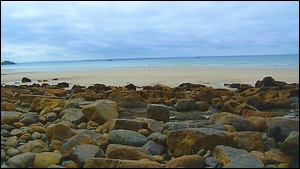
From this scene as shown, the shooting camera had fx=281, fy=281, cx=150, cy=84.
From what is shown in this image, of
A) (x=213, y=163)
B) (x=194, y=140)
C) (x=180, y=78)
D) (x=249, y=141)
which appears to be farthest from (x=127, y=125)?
(x=180, y=78)

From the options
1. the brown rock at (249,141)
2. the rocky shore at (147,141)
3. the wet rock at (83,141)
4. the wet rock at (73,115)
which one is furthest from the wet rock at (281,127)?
the wet rock at (73,115)

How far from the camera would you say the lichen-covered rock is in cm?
412

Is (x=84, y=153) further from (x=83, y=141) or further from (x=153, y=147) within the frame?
(x=153, y=147)

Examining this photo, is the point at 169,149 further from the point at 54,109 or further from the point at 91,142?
the point at 54,109

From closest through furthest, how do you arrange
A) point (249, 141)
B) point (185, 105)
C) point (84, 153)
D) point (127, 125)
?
point (84, 153) → point (249, 141) → point (127, 125) → point (185, 105)

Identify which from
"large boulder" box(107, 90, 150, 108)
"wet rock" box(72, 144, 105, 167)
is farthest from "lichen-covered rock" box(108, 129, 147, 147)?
"large boulder" box(107, 90, 150, 108)

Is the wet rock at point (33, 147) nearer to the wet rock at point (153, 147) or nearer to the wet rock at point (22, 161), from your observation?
the wet rock at point (22, 161)

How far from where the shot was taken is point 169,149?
3979 millimetres

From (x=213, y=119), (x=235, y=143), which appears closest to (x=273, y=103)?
(x=213, y=119)

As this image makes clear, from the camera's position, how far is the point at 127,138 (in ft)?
13.7

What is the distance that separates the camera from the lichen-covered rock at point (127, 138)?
4125mm

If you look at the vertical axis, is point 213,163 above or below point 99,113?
below

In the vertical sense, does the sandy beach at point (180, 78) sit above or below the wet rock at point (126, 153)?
above

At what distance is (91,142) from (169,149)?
117cm
